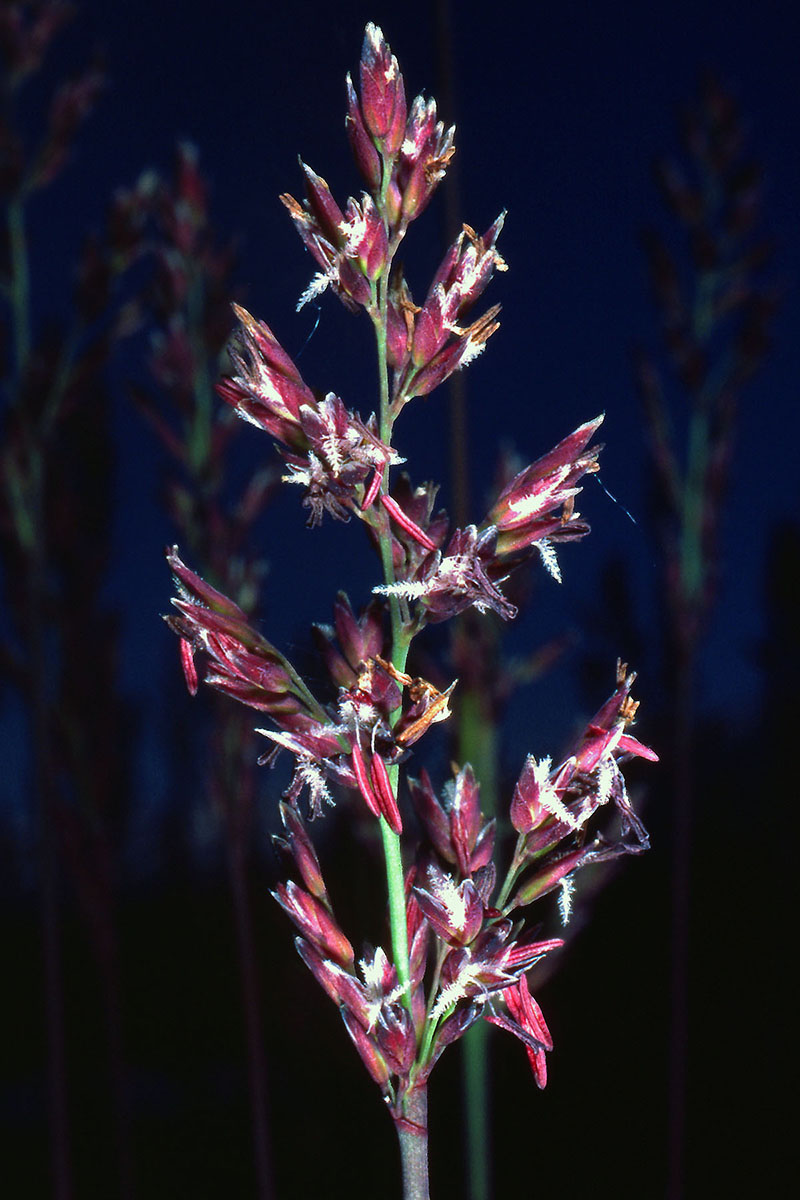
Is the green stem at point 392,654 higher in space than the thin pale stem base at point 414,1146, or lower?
higher

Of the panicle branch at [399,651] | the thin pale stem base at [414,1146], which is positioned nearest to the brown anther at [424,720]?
the panicle branch at [399,651]

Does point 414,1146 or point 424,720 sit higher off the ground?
point 424,720

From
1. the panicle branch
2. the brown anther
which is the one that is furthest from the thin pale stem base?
the brown anther

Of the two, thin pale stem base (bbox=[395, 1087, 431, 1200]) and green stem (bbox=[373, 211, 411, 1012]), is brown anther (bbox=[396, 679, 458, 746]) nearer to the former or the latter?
green stem (bbox=[373, 211, 411, 1012])

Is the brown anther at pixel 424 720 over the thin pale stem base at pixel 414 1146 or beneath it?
over

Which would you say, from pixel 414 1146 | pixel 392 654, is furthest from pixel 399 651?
pixel 414 1146

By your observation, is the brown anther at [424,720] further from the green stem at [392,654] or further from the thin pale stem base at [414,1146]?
the thin pale stem base at [414,1146]

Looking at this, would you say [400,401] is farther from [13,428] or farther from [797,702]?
[797,702]

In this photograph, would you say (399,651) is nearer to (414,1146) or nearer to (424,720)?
(424,720)

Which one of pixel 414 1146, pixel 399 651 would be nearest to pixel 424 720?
pixel 399 651

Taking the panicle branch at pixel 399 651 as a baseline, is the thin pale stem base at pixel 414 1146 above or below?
below

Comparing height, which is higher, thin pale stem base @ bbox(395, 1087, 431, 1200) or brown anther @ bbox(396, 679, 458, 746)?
brown anther @ bbox(396, 679, 458, 746)
